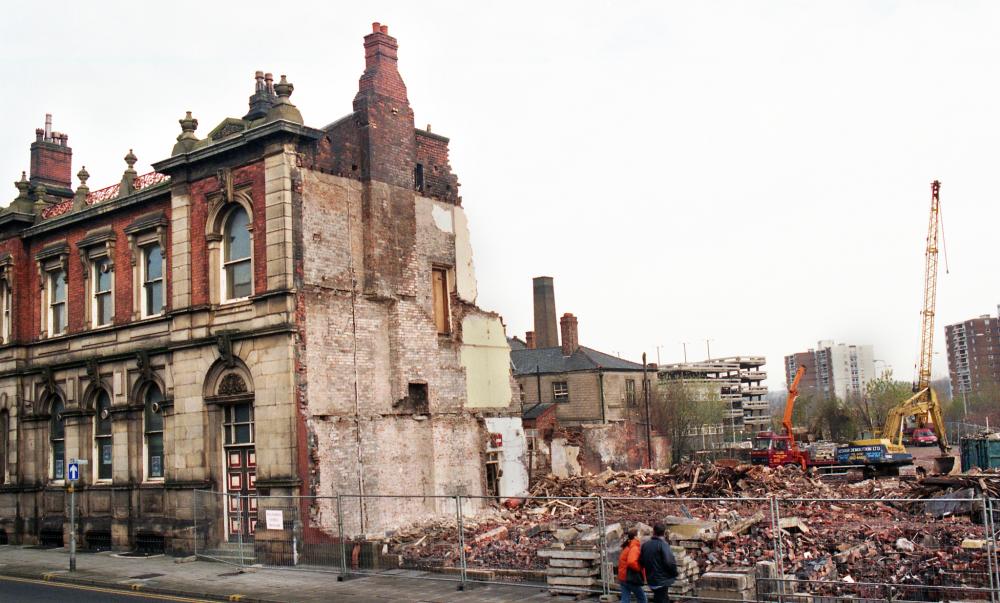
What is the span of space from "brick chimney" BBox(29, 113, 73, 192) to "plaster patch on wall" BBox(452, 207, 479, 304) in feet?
52.1

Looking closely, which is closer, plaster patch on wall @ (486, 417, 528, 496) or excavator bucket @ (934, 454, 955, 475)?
plaster patch on wall @ (486, 417, 528, 496)

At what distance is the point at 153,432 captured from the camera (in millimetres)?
26141

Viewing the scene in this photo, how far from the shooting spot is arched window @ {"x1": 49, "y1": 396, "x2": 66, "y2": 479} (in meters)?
29.4

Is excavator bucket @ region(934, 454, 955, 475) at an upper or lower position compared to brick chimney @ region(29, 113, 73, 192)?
lower

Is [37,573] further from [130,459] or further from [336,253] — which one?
[336,253]

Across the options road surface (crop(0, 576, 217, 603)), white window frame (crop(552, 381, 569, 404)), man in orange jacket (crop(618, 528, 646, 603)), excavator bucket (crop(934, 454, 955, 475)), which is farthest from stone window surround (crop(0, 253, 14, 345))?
excavator bucket (crop(934, 454, 955, 475))

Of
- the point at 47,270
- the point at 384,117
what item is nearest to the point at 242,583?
the point at 384,117

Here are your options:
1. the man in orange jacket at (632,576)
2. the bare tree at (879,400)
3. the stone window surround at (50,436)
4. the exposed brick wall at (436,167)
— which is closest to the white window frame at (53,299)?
the stone window surround at (50,436)

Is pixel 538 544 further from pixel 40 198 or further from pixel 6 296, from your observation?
pixel 6 296

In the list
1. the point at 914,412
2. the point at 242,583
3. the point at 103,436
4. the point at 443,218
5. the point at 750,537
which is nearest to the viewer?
the point at 750,537

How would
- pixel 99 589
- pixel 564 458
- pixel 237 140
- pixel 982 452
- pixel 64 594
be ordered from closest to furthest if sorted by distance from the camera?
pixel 64 594, pixel 99 589, pixel 237 140, pixel 982 452, pixel 564 458

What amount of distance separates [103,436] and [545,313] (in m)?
44.0

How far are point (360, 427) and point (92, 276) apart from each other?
1128 cm

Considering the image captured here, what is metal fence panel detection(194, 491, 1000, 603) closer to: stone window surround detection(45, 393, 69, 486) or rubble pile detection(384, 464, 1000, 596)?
rubble pile detection(384, 464, 1000, 596)
